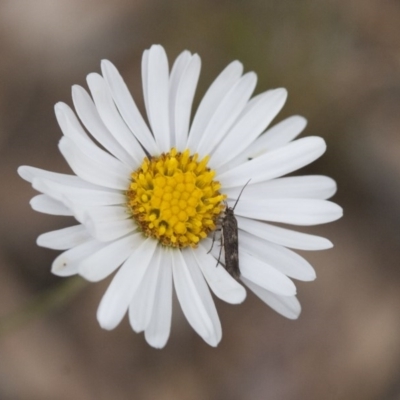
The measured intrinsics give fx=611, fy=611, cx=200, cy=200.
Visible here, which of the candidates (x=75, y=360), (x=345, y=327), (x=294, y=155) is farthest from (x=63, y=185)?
(x=345, y=327)

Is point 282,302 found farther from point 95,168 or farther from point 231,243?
point 95,168

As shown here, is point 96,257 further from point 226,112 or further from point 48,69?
point 48,69

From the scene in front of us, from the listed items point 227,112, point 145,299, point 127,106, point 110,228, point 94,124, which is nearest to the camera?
point 145,299

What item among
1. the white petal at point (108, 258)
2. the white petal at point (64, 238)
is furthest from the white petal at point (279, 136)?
the white petal at point (64, 238)

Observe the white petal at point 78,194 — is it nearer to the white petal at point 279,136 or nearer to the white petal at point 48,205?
the white petal at point 48,205

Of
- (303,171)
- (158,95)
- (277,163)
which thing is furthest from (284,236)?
(303,171)

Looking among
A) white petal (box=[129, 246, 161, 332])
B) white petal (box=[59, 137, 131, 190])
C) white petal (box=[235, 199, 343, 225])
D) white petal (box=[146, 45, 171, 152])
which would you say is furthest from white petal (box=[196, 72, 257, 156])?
white petal (box=[129, 246, 161, 332])

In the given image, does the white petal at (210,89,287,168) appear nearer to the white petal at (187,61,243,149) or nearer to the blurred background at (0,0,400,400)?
the white petal at (187,61,243,149)
